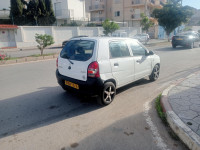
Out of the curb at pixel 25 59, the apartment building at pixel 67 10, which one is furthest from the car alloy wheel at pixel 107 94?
the apartment building at pixel 67 10

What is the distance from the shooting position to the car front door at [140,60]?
16.0 feet

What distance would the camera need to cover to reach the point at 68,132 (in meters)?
3.09

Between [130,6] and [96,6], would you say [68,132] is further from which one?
[96,6]

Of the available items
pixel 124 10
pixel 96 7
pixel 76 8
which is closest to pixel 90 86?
pixel 76 8

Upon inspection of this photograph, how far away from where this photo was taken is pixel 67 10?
1416 inches

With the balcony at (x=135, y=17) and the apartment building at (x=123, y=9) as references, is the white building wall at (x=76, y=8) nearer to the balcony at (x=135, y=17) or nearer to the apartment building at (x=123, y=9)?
the apartment building at (x=123, y=9)

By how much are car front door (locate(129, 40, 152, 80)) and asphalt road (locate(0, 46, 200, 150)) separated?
58 centimetres

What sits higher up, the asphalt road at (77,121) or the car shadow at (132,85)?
the car shadow at (132,85)

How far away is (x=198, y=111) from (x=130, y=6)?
45.3m

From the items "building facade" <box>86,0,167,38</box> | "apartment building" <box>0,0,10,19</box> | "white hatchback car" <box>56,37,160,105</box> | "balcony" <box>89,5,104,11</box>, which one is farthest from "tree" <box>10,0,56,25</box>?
"white hatchback car" <box>56,37,160,105</box>

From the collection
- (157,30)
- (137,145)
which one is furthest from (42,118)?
(157,30)

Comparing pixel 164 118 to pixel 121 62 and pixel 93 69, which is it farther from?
pixel 93 69

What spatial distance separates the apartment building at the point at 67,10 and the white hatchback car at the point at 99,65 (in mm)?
33656

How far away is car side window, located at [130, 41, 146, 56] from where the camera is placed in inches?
191
